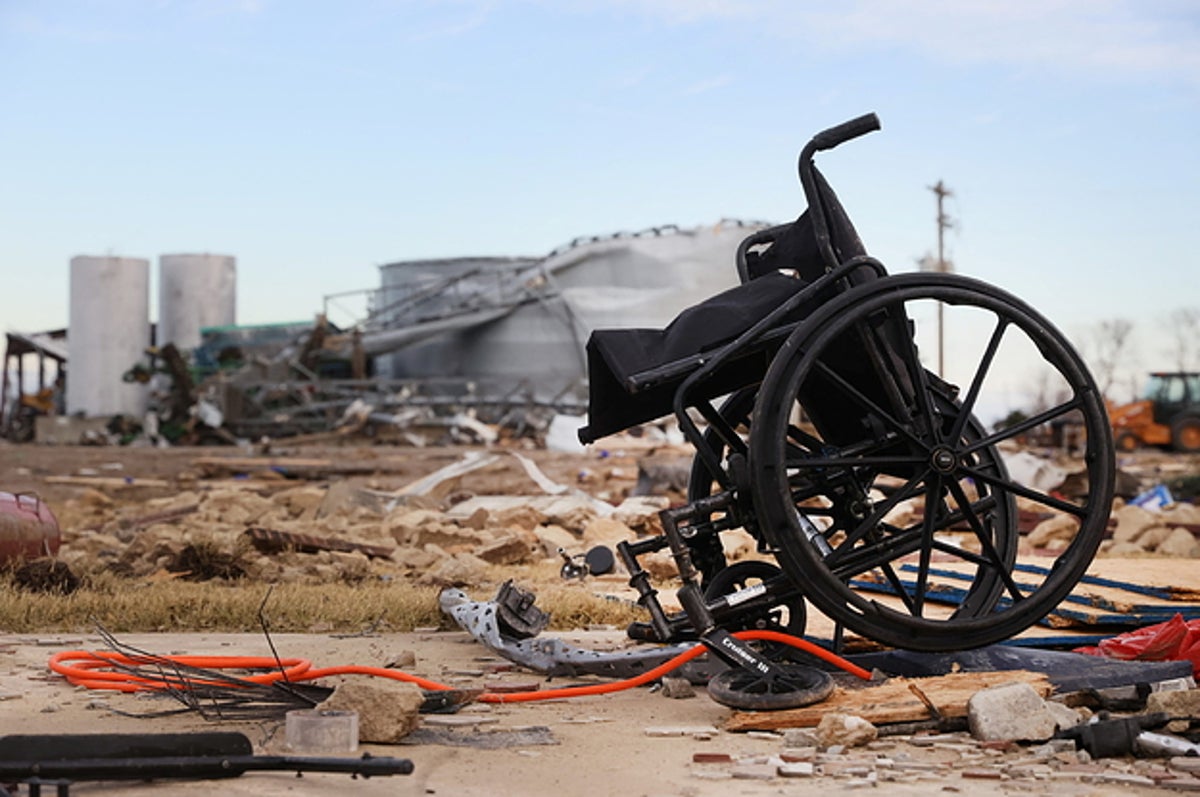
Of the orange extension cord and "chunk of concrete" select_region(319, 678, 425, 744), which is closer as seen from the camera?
"chunk of concrete" select_region(319, 678, 425, 744)

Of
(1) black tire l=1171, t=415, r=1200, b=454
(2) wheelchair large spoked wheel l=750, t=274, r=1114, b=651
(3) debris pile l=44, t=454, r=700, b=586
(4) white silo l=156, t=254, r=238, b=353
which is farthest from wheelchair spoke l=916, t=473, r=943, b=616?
(4) white silo l=156, t=254, r=238, b=353

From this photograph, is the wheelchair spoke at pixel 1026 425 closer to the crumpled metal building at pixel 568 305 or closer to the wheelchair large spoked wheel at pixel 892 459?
the wheelchair large spoked wheel at pixel 892 459

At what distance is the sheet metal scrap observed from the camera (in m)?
5.04

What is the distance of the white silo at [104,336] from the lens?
4825 centimetres

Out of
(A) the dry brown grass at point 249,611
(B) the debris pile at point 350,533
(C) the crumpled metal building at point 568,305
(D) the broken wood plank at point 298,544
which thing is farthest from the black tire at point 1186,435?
(A) the dry brown grass at point 249,611

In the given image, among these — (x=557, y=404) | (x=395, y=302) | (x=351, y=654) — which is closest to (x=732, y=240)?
(x=557, y=404)

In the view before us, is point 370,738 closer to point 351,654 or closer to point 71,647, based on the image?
point 351,654

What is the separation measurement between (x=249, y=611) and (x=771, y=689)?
3.59m

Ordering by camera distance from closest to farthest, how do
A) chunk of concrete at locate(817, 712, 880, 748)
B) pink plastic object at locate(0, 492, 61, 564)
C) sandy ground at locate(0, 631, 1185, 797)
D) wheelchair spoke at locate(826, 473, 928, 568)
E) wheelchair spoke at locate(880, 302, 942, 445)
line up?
sandy ground at locate(0, 631, 1185, 797) < chunk of concrete at locate(817, 712, 880, 748) < wheelchair spoke at locate(826, 473, 928, 568) < wheelchair spoke at locate(880, 302, 942, 445) < pink plastic object at locate(0, 492, 61, 564)

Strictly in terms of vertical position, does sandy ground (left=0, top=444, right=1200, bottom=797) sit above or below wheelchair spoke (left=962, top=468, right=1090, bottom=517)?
below

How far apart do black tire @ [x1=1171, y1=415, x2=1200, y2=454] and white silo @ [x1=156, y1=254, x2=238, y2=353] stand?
107 feet

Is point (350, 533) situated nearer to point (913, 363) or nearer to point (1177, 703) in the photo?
point (913, 363)

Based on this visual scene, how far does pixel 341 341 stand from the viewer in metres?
42.3

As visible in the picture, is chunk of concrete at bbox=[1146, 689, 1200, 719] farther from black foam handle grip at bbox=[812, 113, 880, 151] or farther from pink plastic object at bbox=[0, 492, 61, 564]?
pink plastic object at bbox=[0, 492, 61, 564]
